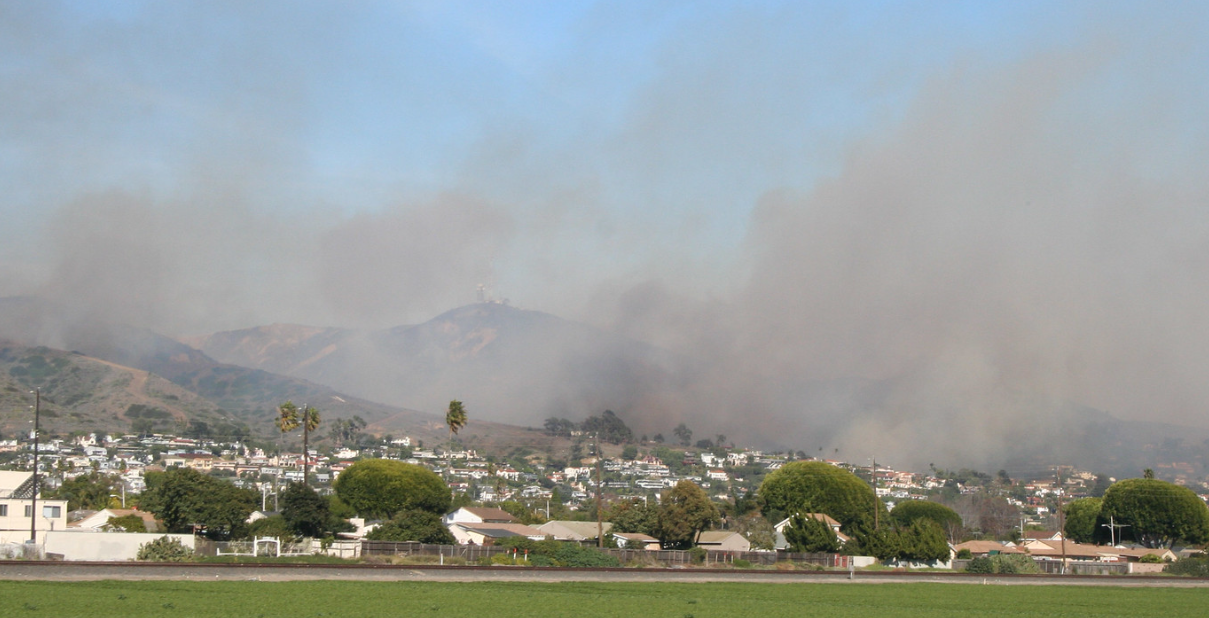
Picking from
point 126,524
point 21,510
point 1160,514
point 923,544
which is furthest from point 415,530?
point 1160,514

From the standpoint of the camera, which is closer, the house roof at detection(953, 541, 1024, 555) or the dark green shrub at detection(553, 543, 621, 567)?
the dark green shrub at detection(553, 543, 621, 567)

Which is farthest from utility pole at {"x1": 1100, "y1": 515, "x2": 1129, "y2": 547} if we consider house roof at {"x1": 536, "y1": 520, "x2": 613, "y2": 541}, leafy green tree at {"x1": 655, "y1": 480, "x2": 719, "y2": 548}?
house roof at {"x1": 536, "y1": 520, "x2": 613, "y2": 541}

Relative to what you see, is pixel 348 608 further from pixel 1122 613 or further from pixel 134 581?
pixel 1122 613

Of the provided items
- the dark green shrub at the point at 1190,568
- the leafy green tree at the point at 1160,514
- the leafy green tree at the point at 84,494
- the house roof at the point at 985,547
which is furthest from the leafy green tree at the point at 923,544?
the leafy green tree at the point at 84,494

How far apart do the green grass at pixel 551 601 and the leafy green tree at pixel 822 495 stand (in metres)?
60.0

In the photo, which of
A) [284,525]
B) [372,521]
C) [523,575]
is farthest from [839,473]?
[523,575]

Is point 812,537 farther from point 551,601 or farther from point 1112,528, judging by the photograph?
point 1112,528

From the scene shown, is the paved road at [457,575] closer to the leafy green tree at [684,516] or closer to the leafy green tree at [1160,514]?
the leafy green tree at [684,516]

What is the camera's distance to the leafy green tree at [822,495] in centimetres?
11531

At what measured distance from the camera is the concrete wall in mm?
57688

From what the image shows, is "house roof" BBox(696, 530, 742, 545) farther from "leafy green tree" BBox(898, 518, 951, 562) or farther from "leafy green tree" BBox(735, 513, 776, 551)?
"leafy green tree" BBox(898, 518, 951, 562)

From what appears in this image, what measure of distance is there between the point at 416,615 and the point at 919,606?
22.3 metres

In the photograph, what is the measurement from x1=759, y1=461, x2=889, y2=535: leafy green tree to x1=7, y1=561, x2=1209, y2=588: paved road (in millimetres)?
42499

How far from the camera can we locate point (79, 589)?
3566cm
